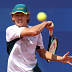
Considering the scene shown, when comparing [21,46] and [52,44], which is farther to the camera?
[52,44]

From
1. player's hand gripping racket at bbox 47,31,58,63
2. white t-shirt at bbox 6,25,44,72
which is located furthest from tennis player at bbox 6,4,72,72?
player's hand gripping racket at bbox 47,31,58,63

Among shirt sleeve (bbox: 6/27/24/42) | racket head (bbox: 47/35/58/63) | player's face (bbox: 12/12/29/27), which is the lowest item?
racket head (bbox: 47/35/58/63)

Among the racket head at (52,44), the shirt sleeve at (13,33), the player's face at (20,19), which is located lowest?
the racket head at (52,44)

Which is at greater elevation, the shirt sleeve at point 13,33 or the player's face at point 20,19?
the player's face at point 20,19

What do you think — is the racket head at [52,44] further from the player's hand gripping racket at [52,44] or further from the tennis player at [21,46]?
the tennis player at [21,46]

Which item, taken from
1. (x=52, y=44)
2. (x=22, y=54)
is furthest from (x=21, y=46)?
(x=52, y=44)

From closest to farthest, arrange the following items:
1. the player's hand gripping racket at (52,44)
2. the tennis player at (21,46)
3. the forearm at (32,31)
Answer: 1. the forearm at (32,31)
2. the tennis player at (21,46)
3. the player's hand gripping racket at (52,44)

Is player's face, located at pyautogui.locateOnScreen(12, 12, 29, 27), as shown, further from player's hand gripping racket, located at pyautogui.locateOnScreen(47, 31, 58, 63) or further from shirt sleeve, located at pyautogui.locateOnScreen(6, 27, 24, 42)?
player's hand gripping racket, located at pyautogui.locateOnScreen(47, 31, 58, 63)

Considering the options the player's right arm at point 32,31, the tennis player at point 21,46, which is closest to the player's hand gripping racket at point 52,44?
the tennis player at point 21,46

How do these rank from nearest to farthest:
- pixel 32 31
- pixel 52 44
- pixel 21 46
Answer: pixel 32 31 → pixel 21 46 → pixel 52 44

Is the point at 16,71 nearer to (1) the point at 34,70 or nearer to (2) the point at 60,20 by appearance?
(1) the point at 34,70

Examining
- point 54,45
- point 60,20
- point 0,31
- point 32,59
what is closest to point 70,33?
point 60,20

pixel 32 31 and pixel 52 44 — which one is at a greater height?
pixel 32 31

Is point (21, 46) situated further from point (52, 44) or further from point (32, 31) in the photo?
point (52, 44)
